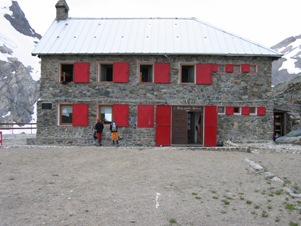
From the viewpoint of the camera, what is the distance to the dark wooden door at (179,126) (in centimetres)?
1764

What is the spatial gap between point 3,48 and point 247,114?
74.1 meters

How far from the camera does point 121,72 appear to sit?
1666 centimetres

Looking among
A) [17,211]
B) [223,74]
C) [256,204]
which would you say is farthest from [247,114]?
[17,211]

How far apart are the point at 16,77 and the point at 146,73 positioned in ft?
185

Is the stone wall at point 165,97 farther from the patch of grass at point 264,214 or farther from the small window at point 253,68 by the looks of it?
the patch of grass at point 264,214

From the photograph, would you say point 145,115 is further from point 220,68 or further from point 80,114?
point 220,68

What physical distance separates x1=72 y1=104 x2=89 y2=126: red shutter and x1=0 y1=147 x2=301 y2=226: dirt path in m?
6.45

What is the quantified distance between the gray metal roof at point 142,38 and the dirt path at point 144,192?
816cm

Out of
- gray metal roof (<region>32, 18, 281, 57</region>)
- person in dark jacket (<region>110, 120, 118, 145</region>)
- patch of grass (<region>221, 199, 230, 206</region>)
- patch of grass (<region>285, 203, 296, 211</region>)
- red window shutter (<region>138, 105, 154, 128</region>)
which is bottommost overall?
patch of grass (<region>285, 203, 296, 211</region>)

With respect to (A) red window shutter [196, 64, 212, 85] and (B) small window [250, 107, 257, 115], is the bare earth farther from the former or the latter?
(A) red window shutter [196, 64, 212, 85]

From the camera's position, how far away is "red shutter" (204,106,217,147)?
16469mm

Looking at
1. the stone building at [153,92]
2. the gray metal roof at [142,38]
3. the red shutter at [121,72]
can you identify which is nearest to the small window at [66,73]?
the stone building at [153,92]

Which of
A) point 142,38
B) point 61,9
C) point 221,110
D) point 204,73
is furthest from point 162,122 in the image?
point 61,9

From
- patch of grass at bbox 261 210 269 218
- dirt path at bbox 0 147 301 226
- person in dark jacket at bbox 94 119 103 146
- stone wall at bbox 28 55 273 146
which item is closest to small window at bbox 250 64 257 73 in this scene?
stone wall at bbox 28 55 273 146
